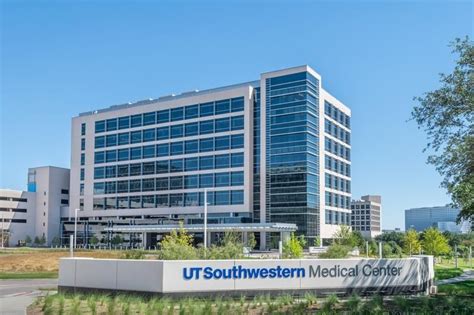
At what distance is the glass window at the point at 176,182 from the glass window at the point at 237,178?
38.2 feet

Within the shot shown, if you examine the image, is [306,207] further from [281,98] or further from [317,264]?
[317,264]

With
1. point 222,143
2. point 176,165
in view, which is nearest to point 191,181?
point 176,165

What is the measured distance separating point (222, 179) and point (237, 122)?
33.9ft

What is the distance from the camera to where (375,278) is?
21484 mm

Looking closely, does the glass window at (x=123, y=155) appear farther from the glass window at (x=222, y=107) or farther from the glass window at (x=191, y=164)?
the glass window at (x=222, y=107)

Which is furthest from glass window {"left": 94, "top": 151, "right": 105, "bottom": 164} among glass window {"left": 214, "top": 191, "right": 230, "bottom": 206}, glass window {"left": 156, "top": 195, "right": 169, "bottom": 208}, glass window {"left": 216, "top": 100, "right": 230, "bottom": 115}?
glass window {"left": 214, "top": 191, "right": 230, "bottom": 206}

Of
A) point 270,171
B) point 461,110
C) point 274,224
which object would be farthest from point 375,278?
point 270,171

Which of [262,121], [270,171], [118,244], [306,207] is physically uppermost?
[262,121]

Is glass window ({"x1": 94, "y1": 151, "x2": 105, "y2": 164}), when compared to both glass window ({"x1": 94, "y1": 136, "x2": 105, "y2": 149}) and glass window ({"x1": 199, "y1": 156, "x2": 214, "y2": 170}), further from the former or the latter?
glass window ({"x1": 199, "y1": 156, "x2": 214, "y2": 170})

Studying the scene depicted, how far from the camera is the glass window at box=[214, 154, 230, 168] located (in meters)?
91.6

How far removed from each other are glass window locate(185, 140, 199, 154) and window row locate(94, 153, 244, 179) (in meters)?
1.49

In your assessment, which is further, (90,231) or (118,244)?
(90,231)

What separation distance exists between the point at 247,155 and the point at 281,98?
A: 1125 centimetres

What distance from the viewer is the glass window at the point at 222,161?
9156cm
